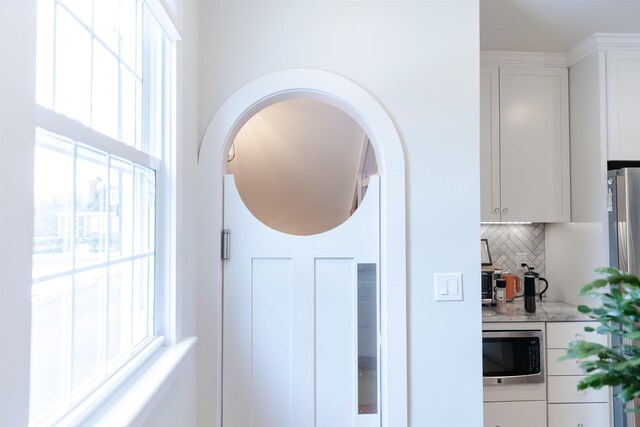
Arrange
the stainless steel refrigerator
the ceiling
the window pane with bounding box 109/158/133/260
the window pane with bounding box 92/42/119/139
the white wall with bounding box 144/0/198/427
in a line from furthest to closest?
the stainless steel refrigerator, the ceiling, the white wall with bounding box 144/0/198/427, the window pane with bounding box 109/158/133/260, the window pane with bounding box 92/42/119/139

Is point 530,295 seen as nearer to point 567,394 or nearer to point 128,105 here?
point 567,394

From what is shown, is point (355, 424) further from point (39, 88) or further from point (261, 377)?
point (39, 88)

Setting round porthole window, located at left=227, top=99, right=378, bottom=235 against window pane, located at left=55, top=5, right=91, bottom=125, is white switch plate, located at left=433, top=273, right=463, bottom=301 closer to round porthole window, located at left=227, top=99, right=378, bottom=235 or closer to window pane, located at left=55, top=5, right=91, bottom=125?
round porthole window, located at left=227, top=99, right=378, bottom=235

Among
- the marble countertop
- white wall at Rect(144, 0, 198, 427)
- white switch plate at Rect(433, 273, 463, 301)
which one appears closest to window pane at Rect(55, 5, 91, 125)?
white wall at Rect(144, 0, 198, 427)

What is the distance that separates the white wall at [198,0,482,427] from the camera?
176cm

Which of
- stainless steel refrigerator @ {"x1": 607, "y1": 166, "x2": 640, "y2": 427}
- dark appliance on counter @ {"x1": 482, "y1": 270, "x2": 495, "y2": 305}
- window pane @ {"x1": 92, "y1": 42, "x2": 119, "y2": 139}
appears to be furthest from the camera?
dark appliance on counter @ {"x1": 482, "y1": 270, "x2": 495, "y2": 305}

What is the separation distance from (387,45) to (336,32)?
9.4 inches

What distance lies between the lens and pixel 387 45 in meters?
1.79

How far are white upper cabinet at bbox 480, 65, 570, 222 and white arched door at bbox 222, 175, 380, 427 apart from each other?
1.32m

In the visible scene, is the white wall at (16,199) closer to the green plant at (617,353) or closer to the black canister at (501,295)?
the green plant at (617,353)

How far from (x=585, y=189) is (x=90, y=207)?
9.18 feet

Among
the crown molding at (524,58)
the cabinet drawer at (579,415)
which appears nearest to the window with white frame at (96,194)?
the crown molding at (524,58)

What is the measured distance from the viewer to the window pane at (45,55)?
77 centimetres

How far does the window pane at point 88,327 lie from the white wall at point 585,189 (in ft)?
8.76
